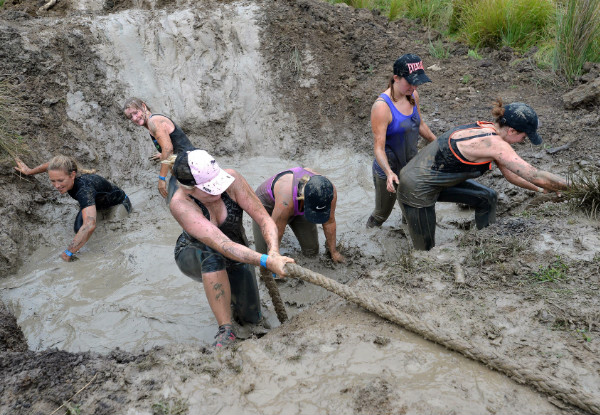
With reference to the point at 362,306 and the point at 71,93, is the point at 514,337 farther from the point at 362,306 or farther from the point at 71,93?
the point at 71,93

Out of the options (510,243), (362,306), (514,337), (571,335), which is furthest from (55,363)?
(510,243)

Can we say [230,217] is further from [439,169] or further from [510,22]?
[510,22]

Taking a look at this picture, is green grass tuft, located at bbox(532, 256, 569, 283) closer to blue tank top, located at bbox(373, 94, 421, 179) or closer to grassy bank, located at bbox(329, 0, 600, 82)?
blue tank top, located at bbox(373, 94, 421, 179)

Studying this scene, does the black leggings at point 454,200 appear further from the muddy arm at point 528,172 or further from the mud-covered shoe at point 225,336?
the mud-covered shoe at point 225,336

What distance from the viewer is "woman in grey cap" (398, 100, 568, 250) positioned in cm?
332

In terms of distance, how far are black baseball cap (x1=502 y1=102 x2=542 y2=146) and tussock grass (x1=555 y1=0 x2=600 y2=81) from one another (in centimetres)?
386

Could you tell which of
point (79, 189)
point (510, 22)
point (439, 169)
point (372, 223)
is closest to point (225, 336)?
point (439, 169)

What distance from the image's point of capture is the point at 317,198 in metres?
3.56

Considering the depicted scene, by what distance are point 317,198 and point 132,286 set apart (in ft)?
7.42

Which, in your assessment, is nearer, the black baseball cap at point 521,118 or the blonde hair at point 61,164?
the black baseball cap at point 521,118

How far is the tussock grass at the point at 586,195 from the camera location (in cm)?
361

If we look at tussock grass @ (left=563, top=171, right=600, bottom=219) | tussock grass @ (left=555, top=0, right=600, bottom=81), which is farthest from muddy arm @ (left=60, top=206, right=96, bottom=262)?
tussock grass @ (left=555, top=0, right=600, bottom=81)

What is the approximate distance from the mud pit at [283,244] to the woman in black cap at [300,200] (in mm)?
490

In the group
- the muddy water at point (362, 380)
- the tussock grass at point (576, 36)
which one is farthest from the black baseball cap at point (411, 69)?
the tussock grass at point (576, 36)
